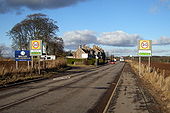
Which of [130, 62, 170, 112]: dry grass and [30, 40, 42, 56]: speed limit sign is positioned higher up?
[30, 40, 42, 56]: speed limit sign

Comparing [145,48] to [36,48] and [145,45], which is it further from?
[36,48]

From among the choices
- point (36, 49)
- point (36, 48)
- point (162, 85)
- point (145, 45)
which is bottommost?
point (162, 85)

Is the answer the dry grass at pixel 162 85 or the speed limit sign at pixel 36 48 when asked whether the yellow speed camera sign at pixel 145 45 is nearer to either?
the dry grass at pixel 162 85

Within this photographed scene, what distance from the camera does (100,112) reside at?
853 centimetres

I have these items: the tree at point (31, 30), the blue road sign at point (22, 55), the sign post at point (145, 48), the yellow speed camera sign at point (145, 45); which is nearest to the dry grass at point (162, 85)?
the sign post at point (145, 48)

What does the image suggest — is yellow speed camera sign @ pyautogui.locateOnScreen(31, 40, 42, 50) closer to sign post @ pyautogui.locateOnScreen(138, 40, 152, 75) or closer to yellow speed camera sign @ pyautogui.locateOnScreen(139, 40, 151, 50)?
sign post @ pyautogui.locateOnScreen(138, 40, 152, 75)

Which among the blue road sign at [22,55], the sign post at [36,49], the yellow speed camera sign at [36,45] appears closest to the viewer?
the sign post at [36,49]

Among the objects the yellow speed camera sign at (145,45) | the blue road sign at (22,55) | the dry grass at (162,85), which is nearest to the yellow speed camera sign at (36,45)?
the blue road sign at (22,55)

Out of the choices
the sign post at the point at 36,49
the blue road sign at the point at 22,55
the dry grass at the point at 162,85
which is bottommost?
the dry grass at the point at 162,85

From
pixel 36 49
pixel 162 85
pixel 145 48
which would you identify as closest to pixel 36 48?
pixel 36 49

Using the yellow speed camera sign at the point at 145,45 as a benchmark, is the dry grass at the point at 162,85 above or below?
below

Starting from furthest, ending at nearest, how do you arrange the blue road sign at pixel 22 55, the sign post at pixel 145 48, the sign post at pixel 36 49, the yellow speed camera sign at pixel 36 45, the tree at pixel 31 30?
the tree at pixel 31 30 < the sign post at pixel 145 48 < the blue road sign at pixel 22 55 < the yellow speed camera sign at pixel 36 45 < the sign post at pixel 36 49

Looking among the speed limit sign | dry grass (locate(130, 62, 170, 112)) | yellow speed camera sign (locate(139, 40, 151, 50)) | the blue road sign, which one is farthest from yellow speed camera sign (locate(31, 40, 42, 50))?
dry grass (locate(130, 62, 170, 112))

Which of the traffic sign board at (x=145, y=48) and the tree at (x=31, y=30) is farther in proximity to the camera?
the tree at (x=31, y=30)
